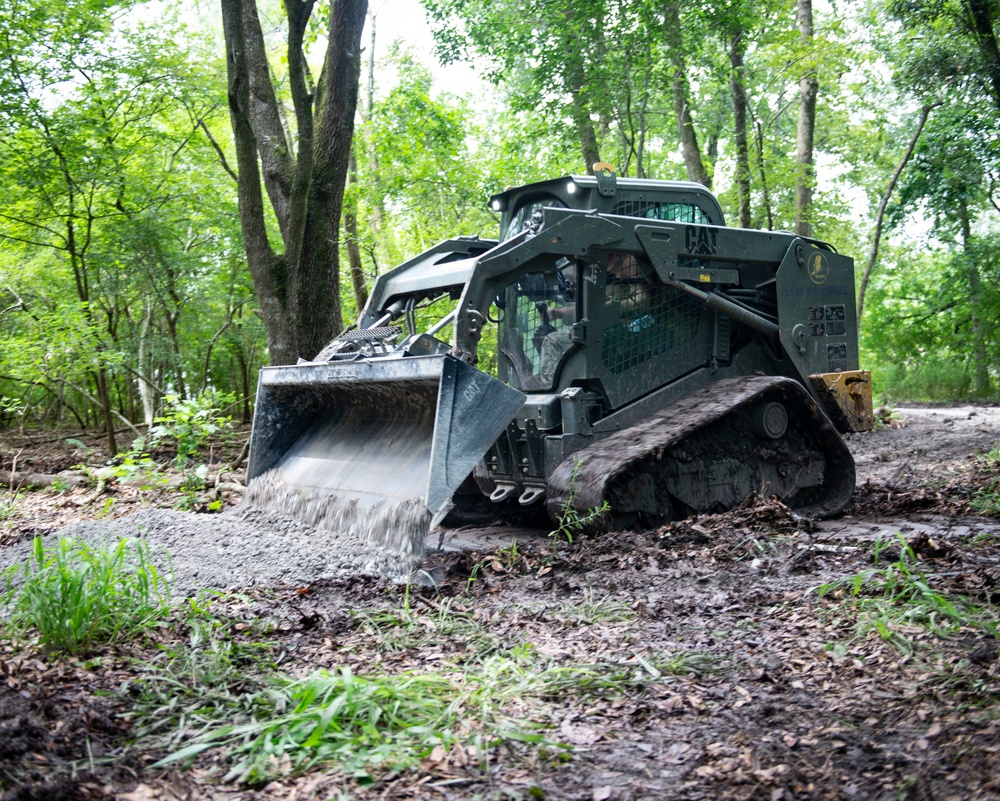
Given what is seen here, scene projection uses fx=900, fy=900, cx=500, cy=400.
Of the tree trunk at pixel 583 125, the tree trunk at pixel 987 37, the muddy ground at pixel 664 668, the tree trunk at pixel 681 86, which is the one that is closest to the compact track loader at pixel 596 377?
the muddy ground at pixel 664 668

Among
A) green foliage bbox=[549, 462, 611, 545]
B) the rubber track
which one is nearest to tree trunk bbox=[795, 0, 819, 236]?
Result: the rubber track

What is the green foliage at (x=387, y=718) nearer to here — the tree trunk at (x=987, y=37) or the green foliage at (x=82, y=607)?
the green foliage at (x=82, y=607)

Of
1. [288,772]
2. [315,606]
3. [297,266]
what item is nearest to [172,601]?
[315,606]

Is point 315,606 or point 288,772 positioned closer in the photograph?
point 288,772

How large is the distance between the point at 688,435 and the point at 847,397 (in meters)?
2.19

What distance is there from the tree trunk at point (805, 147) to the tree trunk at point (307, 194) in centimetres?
929

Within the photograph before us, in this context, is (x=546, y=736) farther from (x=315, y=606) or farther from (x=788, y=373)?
(x=788, y=373)

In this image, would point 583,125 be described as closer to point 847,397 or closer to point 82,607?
point 847,397

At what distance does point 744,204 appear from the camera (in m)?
15.2

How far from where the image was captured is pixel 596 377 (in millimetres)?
6270

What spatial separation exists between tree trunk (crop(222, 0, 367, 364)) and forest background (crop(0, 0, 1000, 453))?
23 mm

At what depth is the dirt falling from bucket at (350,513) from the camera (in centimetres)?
493

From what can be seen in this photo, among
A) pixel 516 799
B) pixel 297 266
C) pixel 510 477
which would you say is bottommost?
pixel 516 799

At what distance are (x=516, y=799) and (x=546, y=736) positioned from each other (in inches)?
16.7
